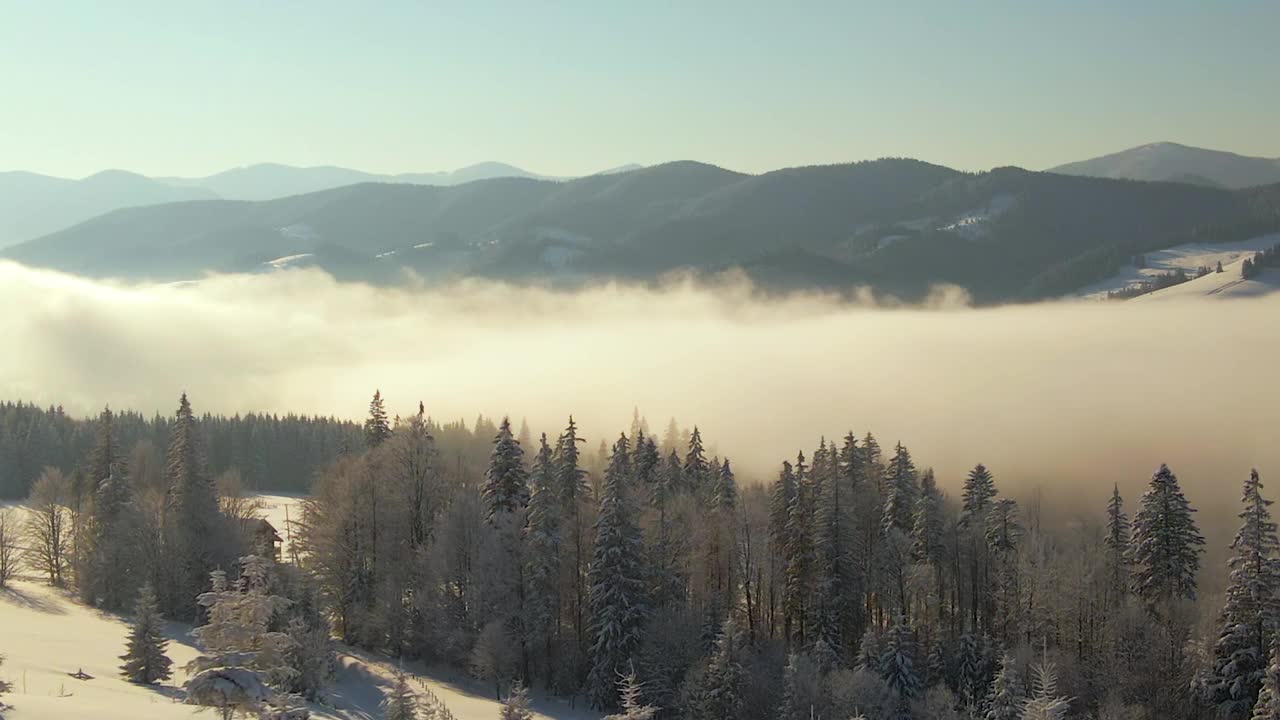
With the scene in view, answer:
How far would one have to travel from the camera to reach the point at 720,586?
225 ft

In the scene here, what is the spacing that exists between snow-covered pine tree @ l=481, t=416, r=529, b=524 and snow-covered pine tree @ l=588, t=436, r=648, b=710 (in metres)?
6.91

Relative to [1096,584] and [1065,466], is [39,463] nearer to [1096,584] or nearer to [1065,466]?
[1096,584]

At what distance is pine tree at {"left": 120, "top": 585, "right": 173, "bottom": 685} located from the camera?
42.2 m

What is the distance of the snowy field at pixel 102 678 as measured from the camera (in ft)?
99.6

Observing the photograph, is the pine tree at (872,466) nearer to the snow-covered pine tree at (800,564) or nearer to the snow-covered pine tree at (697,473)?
the snow-covered pine tree at (800,564)

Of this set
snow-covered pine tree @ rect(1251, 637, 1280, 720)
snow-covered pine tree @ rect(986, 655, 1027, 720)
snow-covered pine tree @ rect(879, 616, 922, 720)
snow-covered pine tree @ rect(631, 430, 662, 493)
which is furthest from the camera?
snow-covered pine tree @ rect(631, 430, 662, 493)

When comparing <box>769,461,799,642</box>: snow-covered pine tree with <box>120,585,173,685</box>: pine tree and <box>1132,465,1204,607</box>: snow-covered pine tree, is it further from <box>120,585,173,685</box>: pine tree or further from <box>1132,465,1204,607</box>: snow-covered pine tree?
<box>120,585,173,685</box>: pine tree

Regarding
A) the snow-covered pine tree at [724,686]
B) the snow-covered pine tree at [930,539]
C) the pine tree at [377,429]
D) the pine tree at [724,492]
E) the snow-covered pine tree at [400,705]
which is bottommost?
the snow-covered pine tree at [724,686]

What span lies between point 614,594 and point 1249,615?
114ft

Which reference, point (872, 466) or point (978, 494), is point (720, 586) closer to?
point (978, 494)

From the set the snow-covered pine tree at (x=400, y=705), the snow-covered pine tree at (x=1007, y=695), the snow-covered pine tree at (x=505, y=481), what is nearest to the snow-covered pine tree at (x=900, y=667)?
the snow-covered pine tree at (x=1007, y=695)

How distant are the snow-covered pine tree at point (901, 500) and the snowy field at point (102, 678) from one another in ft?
90.0

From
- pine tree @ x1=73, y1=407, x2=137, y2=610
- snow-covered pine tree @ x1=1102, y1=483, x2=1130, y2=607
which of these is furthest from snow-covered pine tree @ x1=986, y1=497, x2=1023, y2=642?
Result: pine tree @ x1=73, y1=407, x2=137, y2=610

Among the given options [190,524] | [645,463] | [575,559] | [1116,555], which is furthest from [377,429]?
[1116,555]
